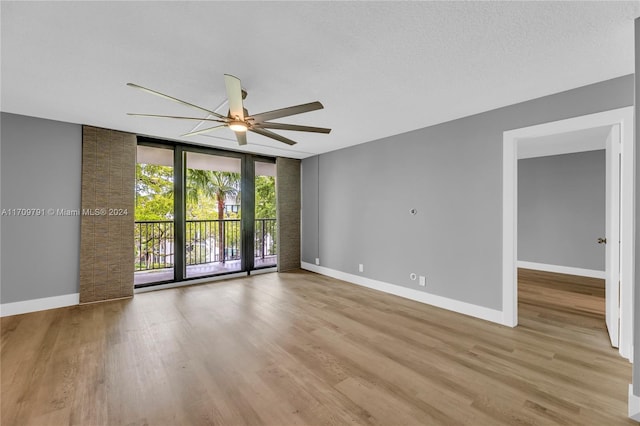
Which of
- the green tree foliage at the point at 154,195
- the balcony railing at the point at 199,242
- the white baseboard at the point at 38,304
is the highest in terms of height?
the green tree foliage at the point at 154,195

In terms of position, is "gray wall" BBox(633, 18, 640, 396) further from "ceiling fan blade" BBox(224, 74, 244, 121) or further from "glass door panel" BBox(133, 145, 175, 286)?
"glass door panel" BBox(133, 145, 175, 286)

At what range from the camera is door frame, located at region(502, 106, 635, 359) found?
2436 millimetres

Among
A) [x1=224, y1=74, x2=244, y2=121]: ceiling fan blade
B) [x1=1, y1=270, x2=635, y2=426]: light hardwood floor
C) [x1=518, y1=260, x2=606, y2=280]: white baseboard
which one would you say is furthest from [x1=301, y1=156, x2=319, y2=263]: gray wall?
[x1=518, y1=260, x2=606, y2=280]: white baseboard

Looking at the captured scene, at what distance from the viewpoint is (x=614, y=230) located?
106 inches

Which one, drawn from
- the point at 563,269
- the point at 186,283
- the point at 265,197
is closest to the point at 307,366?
the point at 186,283

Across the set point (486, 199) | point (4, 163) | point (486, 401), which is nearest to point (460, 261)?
point (486, 199)

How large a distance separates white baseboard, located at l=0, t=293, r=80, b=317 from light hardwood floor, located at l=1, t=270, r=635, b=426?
154 mm

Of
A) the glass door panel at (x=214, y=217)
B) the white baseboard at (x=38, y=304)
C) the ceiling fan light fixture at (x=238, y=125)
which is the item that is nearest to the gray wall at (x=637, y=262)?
the ceiling fan light fixture at (x=238, y=125)

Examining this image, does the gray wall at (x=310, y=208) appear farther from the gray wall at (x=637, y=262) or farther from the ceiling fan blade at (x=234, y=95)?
the gray wall at (x=637, y=262)

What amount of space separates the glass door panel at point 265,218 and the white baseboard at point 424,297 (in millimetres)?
1728

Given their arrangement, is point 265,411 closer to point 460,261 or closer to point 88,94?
point 460,261

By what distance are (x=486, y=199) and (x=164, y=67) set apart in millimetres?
3791

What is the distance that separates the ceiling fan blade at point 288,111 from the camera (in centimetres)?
212

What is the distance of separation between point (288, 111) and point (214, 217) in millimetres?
4489
